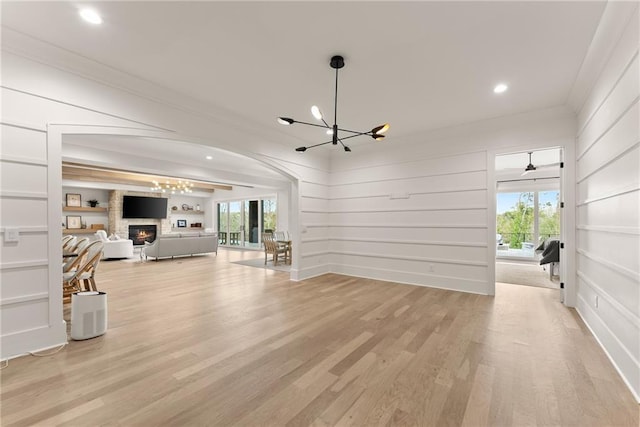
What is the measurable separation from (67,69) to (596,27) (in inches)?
197

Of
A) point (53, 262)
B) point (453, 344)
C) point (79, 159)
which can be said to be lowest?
point (453, 344)

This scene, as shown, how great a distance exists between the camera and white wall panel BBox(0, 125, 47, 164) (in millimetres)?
2451

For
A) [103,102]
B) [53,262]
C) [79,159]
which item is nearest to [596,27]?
[103,102]

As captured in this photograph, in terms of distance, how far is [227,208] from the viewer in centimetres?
1355

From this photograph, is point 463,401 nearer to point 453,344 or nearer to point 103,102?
point 453,344

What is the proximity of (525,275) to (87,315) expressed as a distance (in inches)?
304

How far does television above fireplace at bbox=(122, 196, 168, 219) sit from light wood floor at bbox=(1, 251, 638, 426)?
9.08 m

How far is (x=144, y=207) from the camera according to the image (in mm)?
11938

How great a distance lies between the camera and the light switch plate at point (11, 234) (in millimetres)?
2447

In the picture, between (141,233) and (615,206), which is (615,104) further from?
(141,233)

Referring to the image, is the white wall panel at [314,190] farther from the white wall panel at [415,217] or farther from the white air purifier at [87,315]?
the white air purifier at [87,315]

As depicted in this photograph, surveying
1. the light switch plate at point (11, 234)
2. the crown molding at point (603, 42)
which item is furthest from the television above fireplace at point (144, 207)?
the crown molding at point (603, 42)

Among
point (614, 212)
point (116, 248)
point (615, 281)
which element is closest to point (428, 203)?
point (614, 212)

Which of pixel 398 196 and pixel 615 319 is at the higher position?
pixel 398 196
